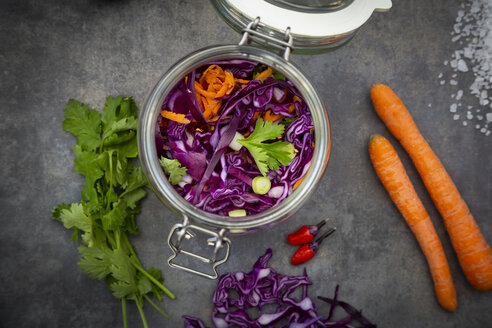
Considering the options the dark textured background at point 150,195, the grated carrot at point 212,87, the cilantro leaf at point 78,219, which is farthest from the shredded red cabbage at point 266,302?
the grated carrot at point 212,87

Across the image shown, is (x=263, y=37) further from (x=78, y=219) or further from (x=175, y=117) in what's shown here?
(x=78, y=219)

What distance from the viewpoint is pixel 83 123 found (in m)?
1.13

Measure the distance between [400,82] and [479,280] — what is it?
0.71 metres

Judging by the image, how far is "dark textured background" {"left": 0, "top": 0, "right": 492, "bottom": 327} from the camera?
1204mm

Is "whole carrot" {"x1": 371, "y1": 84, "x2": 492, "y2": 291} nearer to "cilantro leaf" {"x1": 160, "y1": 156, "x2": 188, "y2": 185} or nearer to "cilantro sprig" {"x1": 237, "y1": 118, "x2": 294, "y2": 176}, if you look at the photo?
"cilantro sprig" {"x1": 237, "y1": 118, "x2": 294, "y2": 176}

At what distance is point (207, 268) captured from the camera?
1203 millimetres

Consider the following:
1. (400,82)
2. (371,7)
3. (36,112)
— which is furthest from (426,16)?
(36,112)

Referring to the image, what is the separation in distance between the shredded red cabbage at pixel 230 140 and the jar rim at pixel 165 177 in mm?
53

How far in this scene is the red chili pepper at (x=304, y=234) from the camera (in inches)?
45.8

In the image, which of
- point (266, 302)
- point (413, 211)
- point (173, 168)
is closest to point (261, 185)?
point (173, 168)

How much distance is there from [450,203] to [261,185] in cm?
70

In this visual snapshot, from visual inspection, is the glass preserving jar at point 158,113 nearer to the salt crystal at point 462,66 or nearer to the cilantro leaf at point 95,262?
the cilantro leaf at point 95,262

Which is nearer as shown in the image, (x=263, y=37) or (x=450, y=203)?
(x=263, y=37)

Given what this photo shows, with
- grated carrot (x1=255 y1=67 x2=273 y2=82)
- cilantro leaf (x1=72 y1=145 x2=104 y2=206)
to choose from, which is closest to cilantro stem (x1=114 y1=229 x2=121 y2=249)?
cilantro leaf (x1=72 y1=145 x2=104 y2=206)
